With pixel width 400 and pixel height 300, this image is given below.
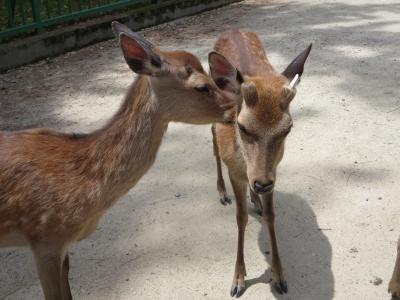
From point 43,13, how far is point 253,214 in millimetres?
6416

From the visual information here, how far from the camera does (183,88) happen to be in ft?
9.64

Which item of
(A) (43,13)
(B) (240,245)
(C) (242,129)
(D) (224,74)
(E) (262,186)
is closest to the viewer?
(E) (262,186)

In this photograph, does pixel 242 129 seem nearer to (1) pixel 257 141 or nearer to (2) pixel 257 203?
(1) pixel 257 141

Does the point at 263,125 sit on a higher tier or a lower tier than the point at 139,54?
lower

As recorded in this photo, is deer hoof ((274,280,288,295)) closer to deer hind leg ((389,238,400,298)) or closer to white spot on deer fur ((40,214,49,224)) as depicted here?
deer hind leg ((389,238,400,298))

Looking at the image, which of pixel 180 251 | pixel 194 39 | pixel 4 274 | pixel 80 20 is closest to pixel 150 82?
pixel 180 251

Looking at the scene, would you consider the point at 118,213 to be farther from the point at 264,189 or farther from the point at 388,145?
the point at 388,145

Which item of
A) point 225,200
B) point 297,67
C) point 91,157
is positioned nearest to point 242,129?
point 297,67

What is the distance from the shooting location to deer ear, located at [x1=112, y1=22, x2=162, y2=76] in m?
2.74

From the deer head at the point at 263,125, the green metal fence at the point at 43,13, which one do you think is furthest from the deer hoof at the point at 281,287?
the green metal fence at the point at 43,13

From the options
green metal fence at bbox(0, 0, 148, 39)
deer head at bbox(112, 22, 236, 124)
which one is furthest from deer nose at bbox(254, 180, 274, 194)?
green metal fence at bbox(0, 0, 148, 39)

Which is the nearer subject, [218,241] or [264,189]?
[264,189]

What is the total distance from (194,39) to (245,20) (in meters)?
1.38

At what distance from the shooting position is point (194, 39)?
8172mm
